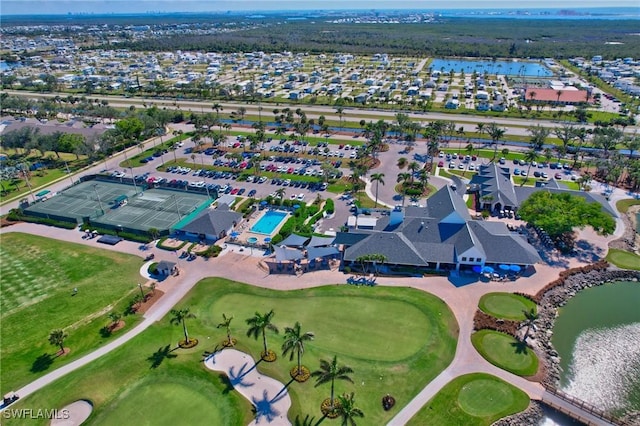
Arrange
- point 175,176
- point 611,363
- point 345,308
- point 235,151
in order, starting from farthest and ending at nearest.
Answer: point 235,151 → point 175,176 → point 345,308 → point 611,363

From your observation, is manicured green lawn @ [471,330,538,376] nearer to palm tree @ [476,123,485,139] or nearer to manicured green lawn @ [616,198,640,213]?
manicured green lawn @ [616,198,640,213]

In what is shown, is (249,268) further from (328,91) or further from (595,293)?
(328,91)

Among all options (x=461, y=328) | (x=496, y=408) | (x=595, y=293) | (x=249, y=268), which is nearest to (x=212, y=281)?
(x=249, y=268)

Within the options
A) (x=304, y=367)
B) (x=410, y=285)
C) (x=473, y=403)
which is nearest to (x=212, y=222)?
(x=304, y=367)

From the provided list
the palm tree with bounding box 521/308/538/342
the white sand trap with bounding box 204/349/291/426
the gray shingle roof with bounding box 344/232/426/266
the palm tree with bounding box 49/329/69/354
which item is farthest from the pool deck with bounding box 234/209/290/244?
the palm tree with bounding box 521/308/538/342

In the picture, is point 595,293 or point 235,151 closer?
point 595,293

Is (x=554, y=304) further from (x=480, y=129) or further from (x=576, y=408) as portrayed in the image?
(x=480, y=129)
